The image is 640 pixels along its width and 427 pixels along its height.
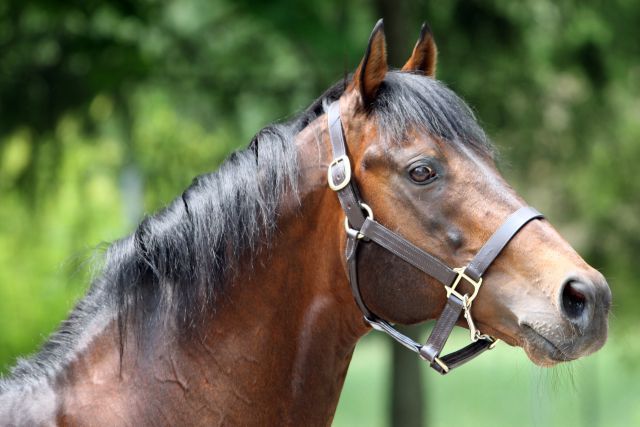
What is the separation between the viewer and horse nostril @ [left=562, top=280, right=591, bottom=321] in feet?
8.59

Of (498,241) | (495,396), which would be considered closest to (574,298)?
(498,241)

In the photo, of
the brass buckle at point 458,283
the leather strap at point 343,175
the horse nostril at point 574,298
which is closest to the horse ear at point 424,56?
the leather strap at point 343,175

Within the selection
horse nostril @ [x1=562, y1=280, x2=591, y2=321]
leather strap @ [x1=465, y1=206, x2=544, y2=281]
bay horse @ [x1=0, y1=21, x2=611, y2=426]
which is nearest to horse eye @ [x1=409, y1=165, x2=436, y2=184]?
bay horse @ [x1=0, y1=21, x2=611, y2=426]

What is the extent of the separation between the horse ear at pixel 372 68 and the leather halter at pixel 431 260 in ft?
0.53

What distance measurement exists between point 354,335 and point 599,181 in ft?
31.3

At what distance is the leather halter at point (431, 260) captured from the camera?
277cm

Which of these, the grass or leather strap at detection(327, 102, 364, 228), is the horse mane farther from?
the grass

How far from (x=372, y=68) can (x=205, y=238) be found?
75 cm

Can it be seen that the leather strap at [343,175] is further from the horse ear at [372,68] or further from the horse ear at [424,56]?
the horse ear at [424,56]

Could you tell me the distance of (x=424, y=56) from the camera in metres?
3.34

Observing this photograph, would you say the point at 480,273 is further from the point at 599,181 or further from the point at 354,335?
the point at 599,181

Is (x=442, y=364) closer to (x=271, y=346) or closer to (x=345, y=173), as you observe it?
(x=271, y=346)

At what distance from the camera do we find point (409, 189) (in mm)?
2865

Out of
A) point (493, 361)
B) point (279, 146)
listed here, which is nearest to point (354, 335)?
point (279, 146)
